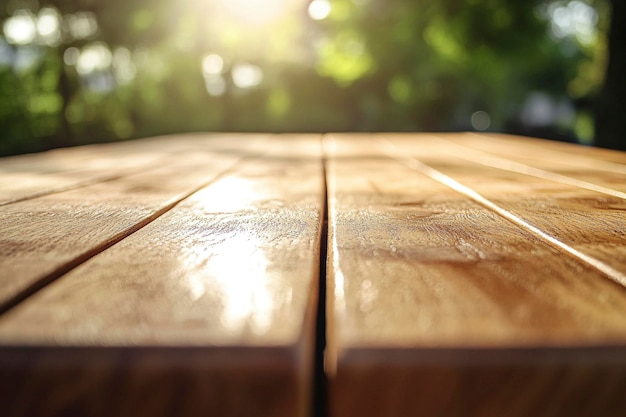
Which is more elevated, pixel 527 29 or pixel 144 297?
pixel 527 29

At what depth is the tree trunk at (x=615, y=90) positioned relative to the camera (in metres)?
3.89

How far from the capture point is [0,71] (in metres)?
9.39

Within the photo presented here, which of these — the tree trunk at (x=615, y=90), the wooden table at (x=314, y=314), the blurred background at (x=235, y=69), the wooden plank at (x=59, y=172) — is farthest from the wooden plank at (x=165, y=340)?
the blurred background at (x=235, y=69)

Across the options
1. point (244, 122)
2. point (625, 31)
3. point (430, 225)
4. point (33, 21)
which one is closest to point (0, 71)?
point (33, 21)

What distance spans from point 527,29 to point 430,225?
6699 mm

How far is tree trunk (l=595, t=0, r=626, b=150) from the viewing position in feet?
12.8

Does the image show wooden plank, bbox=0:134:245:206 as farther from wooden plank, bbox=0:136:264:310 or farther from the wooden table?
the wooden table

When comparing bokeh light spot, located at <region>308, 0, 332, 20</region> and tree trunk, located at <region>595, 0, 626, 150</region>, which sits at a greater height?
bokeh light spot, located at <region>308, 0, 332, 20</region>

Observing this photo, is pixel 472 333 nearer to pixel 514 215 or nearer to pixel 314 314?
pixel 314 314

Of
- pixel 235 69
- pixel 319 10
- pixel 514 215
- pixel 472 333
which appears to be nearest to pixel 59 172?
pixel 514 215

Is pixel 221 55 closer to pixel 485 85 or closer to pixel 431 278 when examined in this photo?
pixel 485 85

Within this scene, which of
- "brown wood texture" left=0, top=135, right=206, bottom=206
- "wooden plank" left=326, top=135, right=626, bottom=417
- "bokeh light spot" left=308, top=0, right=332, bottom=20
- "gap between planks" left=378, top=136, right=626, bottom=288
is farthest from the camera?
"bokeh light spot" left=308, top=0, right=332, bottom=20

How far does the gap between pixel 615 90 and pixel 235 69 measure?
11.0 meters

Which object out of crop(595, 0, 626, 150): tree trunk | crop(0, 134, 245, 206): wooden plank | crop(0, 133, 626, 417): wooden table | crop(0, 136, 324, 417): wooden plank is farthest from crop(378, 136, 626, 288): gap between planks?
crop(595, 0, 626, 150): tree trunk
